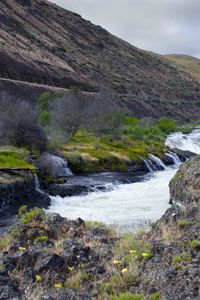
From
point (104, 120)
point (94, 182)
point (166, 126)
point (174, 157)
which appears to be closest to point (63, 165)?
point (94, 182)

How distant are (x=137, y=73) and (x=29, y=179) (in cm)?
9183

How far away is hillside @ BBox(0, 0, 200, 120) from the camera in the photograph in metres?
78.9

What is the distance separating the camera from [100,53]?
368 ft

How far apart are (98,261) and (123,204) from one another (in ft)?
46.3

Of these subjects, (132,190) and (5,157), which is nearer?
(5,157)

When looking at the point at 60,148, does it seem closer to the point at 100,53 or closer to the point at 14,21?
the point at 14,21

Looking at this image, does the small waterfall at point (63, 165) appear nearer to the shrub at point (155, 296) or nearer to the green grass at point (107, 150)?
the green grass at point (107, 150)

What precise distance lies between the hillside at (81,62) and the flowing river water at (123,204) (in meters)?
39.3

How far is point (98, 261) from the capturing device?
347 inches

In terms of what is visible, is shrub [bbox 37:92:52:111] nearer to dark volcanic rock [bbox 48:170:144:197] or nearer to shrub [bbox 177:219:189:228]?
dark volcanic rock [bbox 48:170:144:197]

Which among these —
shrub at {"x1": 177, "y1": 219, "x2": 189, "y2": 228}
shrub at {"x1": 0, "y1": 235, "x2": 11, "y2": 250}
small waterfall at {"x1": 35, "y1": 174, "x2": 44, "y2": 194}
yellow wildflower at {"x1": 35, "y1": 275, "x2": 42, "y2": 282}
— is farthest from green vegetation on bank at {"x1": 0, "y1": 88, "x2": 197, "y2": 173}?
yellow wildflower at {"x1": 35, "y1": 275, "x2": 42, "y2": 282}

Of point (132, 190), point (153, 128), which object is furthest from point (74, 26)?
point (132, 190)

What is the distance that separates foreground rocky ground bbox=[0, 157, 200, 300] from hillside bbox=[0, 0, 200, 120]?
54.5 metres

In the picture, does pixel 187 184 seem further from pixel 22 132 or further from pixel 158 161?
pixel 158 161
